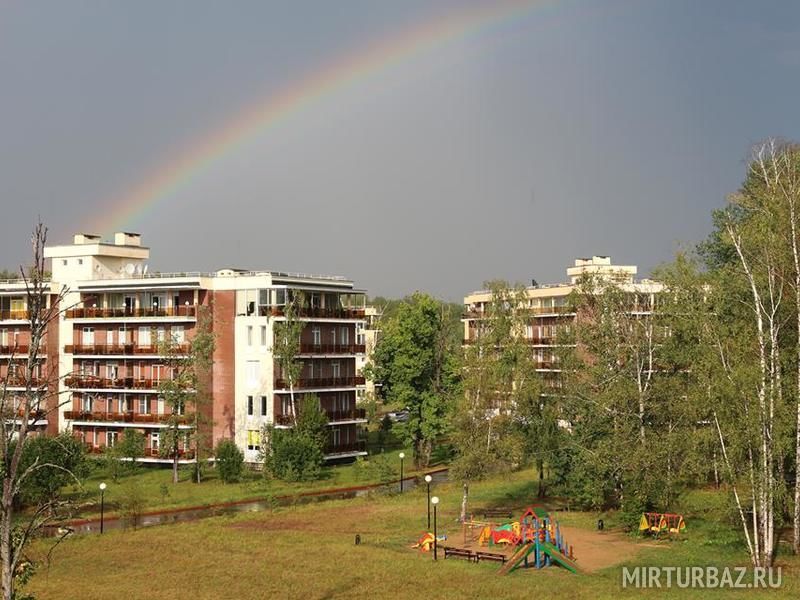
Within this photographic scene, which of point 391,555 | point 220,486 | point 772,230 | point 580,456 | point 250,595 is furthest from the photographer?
point 220,486

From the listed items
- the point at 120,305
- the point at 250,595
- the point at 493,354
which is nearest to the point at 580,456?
the point at 493,354

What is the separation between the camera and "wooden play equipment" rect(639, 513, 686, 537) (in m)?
38.3

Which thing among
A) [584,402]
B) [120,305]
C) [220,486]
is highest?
[120,305]

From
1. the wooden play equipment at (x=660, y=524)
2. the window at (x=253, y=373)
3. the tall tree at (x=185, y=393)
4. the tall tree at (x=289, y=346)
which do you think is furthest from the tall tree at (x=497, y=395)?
the tall tree at (x=185, y=393)

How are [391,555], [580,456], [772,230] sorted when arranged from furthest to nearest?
[580,456]
[391,555]
[772,230]

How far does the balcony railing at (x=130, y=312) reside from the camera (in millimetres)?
62750

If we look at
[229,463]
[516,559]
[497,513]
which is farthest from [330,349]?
[516,559]

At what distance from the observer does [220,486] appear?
55.3 meters

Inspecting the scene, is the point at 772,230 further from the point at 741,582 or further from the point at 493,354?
the point at 493,354

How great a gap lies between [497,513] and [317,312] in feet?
79.2

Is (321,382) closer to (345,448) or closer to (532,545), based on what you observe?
(345,448)

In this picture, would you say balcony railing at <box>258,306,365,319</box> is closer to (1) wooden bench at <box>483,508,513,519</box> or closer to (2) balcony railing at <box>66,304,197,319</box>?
(2) balcony railing at <box>66,304,197,319</box>

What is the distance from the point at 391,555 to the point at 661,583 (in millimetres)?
9940

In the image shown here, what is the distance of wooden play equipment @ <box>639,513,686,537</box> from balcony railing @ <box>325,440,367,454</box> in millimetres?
28560
